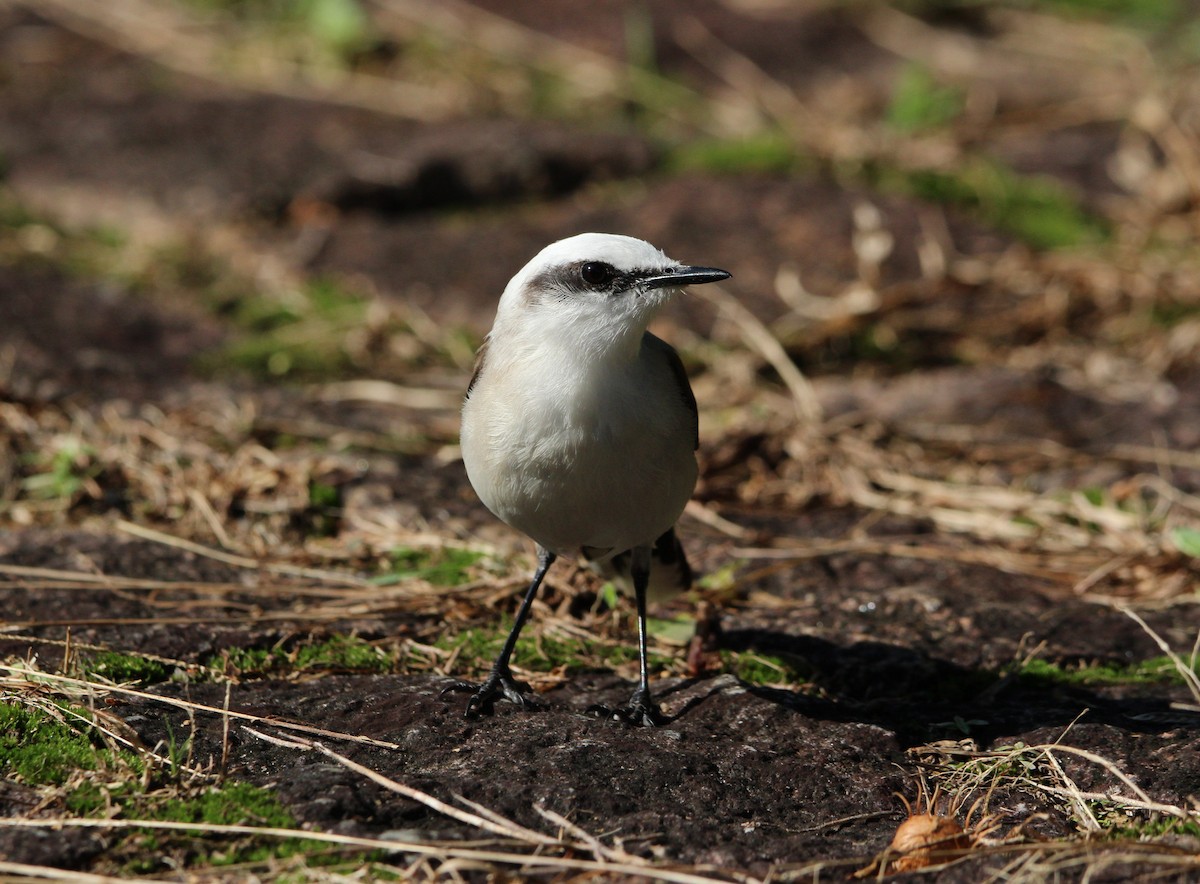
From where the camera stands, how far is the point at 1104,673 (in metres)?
4.09

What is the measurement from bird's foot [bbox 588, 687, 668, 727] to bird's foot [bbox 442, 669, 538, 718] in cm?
20

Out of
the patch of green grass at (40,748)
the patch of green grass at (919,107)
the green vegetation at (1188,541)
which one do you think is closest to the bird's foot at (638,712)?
the patch of green grass at (40,748)

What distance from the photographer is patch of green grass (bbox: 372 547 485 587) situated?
4.51 m

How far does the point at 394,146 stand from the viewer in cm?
834

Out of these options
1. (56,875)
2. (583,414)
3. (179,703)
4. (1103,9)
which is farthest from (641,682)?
(1103,9)

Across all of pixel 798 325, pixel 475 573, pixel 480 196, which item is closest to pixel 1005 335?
pixel 798 325

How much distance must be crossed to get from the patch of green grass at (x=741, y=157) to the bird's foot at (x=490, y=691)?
519cm

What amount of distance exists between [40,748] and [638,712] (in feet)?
4.96

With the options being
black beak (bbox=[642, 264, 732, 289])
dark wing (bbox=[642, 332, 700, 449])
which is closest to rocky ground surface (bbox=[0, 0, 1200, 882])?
dark wing (bbox=[642, 332, 700, 449])

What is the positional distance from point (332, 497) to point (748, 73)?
5.86 metres

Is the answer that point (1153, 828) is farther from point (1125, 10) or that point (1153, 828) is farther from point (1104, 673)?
point (1125, 10)

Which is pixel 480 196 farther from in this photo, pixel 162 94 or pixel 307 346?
pixel 162 94

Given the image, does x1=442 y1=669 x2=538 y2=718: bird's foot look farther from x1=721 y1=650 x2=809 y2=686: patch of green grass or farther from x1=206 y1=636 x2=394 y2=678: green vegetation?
x1=721 y1=650 x2=809 y2=686: patch of green grass

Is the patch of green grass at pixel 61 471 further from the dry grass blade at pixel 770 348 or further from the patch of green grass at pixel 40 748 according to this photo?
the dry grass blade at pixel 770 348
